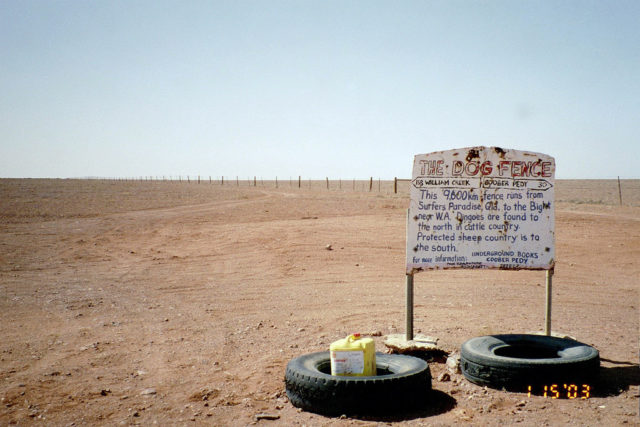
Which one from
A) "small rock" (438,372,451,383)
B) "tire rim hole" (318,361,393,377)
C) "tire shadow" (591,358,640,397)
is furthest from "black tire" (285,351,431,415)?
"tire shadow" (591,358,640,397)

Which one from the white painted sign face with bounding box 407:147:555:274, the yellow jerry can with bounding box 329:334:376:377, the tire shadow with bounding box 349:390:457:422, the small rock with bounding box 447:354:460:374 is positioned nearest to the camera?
the tire shadow with bounding box 349:390:457:422

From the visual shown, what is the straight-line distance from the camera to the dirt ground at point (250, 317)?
4.32 metres

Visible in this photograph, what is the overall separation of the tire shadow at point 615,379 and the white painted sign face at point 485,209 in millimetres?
1156

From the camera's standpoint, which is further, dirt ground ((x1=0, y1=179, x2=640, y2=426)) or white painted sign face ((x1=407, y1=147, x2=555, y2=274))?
white painted sign face ((x1=407, y1=147, x2=555, y2=274))

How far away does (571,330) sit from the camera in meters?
6.54

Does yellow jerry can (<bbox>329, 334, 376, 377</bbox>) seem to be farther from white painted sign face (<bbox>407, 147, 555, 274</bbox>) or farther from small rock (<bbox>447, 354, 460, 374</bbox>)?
white painted sign face (<bbox>407, 147, 555, 274</bbox>)

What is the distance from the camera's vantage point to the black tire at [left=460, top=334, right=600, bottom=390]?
4492 mm

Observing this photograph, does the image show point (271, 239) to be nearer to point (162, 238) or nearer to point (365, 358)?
point (162, 238)

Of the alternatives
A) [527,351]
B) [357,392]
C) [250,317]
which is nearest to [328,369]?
[357,392]

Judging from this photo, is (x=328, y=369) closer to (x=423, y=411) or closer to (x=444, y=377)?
(x=423, y=411)

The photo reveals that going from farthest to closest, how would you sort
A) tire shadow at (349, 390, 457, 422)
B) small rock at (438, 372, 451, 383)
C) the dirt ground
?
small rock at (438, 372, 451, 383) < the dirt ground < tire shadow at (349, 390, 457, 422)

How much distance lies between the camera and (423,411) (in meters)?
4.22

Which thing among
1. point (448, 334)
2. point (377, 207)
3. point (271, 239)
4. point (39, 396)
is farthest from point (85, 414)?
point (377, 207)

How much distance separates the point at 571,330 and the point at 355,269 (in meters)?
5.26
